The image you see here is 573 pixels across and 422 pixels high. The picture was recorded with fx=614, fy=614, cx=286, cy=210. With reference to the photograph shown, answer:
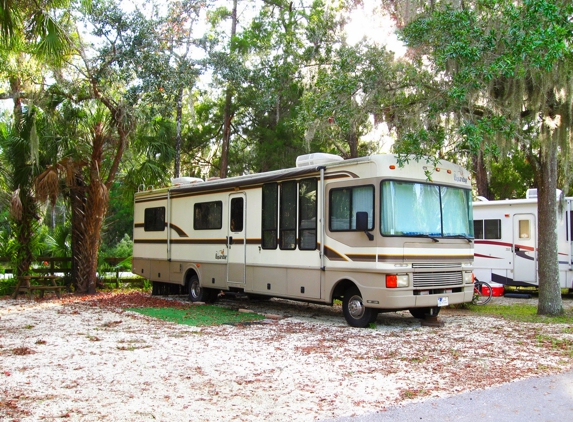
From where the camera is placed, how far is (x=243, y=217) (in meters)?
12.6

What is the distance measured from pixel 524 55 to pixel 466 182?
269 cm

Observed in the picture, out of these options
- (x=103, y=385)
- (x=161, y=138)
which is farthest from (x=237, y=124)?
(x=103, y=385)

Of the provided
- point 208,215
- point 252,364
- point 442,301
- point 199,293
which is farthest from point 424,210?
point 199,293

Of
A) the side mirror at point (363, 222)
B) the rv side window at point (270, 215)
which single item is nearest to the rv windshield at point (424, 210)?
the side mirror at point (363, 222)

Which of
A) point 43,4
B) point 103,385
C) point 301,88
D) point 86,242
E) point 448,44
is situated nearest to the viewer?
point 103,385

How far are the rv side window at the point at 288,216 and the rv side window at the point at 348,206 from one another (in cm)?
102

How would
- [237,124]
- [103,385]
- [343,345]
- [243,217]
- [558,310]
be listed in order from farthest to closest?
[237,124], [243,217], [558,310], [343,345], [103,385]

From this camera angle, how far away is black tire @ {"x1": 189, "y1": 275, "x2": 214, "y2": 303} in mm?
13852

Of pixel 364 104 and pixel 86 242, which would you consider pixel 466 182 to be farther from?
pixel 86 242

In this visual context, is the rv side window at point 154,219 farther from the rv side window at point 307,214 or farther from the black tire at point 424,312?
the black tire at point 424,312

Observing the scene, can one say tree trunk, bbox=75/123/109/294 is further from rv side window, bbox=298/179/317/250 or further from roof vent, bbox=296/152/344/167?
roof vent, bbox=296/152/344/167

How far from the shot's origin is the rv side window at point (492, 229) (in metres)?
16.0

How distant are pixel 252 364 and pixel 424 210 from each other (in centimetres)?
435

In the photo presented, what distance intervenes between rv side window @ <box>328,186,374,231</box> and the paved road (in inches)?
163
